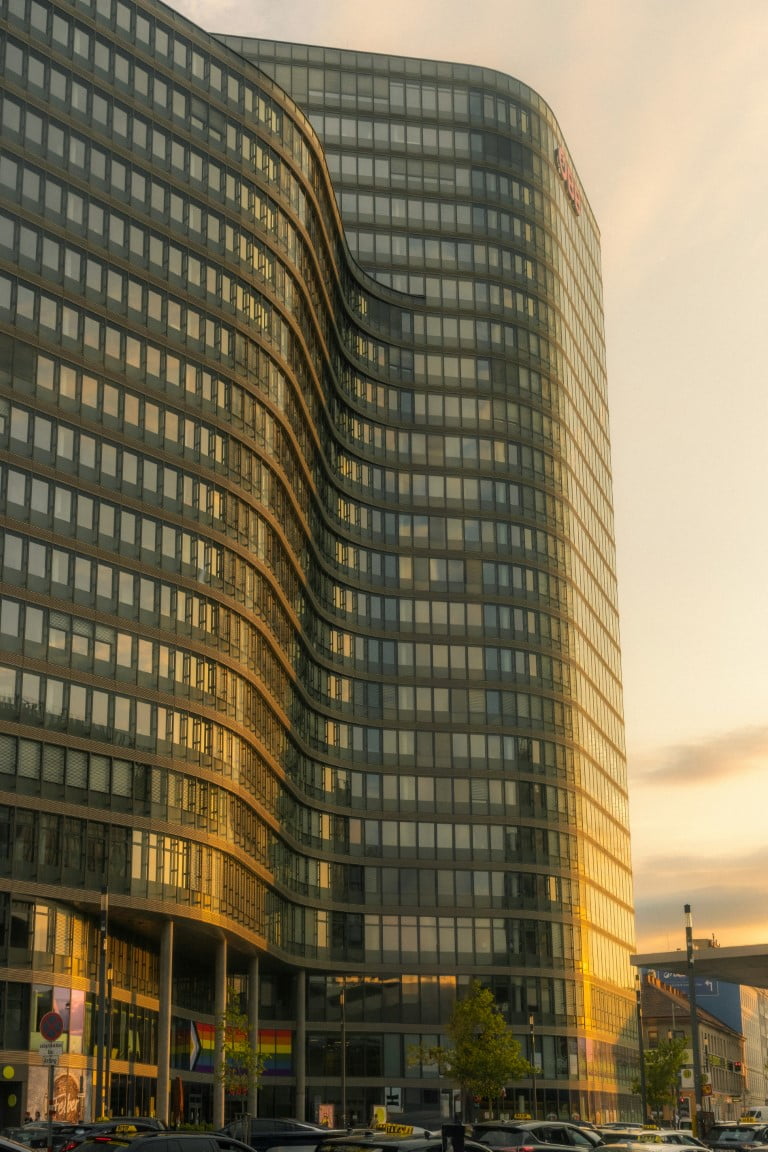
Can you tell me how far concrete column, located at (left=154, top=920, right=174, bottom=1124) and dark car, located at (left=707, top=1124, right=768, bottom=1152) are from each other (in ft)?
103

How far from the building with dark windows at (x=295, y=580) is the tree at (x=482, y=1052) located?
24.0 ft

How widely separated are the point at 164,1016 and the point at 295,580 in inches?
1126

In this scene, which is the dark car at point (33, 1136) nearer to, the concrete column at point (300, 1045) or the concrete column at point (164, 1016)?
the concrete column at point (164, 1016)

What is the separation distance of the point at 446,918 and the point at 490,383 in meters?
38.3

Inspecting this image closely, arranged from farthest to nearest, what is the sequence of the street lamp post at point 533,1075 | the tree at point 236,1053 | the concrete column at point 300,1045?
the concrete column at point 300,1045
the street lamp post at point 533,1075
the tree at point 236,1053

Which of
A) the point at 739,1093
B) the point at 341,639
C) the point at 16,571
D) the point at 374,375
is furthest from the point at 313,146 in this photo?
the point at 739,1093

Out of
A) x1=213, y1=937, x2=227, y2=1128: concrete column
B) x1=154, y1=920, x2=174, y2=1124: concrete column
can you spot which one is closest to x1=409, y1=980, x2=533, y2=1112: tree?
x1=213, y1=937, x2=227, y2=1128: concrete column

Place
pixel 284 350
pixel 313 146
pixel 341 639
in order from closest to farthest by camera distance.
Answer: pixel 284 350, pixel 313 146, pixel 341 639

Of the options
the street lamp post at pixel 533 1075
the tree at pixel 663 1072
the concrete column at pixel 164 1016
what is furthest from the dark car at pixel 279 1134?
the tree at pixel 663 1072

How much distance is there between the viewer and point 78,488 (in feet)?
216

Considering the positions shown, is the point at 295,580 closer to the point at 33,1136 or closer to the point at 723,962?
the point at 723,962

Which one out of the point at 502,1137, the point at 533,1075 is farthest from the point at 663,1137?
the point at 533,1075

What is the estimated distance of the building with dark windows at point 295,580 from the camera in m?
64.9

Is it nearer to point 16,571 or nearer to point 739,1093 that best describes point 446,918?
point 16,571
